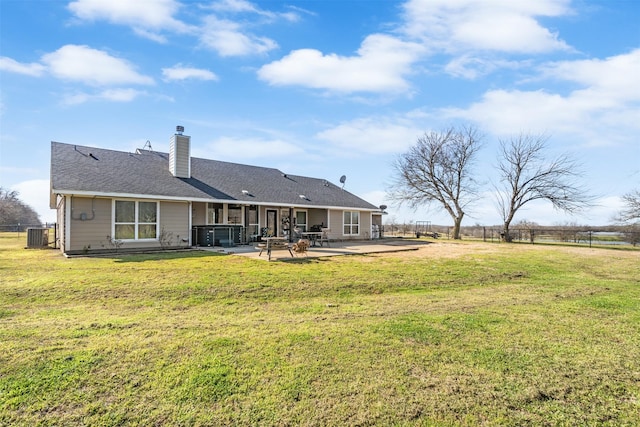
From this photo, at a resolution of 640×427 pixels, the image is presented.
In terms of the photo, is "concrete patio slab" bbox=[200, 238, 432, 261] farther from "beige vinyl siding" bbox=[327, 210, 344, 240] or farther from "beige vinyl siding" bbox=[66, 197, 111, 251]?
"beige vinyl siding" bbox=[327, 210, 344, 240]

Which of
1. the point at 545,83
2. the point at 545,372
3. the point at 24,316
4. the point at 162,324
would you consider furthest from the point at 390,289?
the point at 545,83

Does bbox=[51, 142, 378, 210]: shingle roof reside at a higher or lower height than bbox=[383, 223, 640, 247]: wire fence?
higher

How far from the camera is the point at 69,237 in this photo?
39.7 ft

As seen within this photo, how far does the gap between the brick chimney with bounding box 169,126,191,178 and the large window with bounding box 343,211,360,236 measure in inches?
397

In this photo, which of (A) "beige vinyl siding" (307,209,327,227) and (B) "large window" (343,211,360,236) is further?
(B) "large window" (343,211,360,236)

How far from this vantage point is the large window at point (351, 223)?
2225cm

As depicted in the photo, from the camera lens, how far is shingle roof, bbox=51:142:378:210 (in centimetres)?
1312

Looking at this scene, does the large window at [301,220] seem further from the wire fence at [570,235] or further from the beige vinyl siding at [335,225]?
the wire fence at [570,235]

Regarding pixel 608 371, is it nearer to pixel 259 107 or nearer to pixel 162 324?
pixel 162 324

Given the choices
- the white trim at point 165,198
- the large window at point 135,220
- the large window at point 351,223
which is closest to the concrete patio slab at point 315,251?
the white trim at point 165,198

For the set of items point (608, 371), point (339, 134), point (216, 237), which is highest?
point (339, 134)

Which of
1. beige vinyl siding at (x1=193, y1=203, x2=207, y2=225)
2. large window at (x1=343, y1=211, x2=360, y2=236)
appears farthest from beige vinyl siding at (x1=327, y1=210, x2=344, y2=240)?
beige vinyl siding at (x1=193, y1=203, x2=207, y2=225)

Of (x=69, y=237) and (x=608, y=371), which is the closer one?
(x=608, y=371)

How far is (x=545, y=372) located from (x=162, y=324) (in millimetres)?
4898
